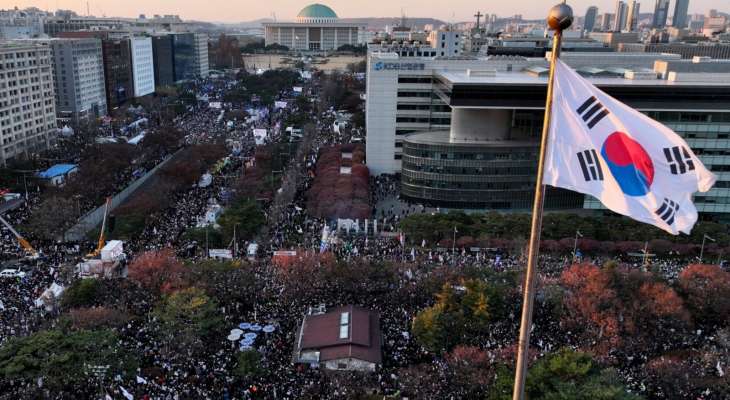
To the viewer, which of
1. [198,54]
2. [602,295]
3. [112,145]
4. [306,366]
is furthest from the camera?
[198,54]

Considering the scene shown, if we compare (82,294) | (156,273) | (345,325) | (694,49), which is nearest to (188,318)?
(156,273)

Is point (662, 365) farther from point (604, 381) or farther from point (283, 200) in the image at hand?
point (283, 200)

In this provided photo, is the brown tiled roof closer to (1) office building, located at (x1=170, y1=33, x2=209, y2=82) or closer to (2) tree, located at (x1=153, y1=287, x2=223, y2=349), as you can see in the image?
(2) tree, located at (x1=153, y1=287, x2=223, y2=349)

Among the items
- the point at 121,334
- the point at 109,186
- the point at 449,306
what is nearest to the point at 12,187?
the point at 109,186

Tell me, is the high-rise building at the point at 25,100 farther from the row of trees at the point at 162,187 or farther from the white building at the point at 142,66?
the white building at the point at 142,66

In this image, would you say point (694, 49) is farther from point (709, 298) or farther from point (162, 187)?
point (162, 187)

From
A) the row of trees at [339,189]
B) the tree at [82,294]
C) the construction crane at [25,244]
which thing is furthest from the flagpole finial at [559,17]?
the construction crane at [25,244]

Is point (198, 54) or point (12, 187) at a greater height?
point (198, 54)
